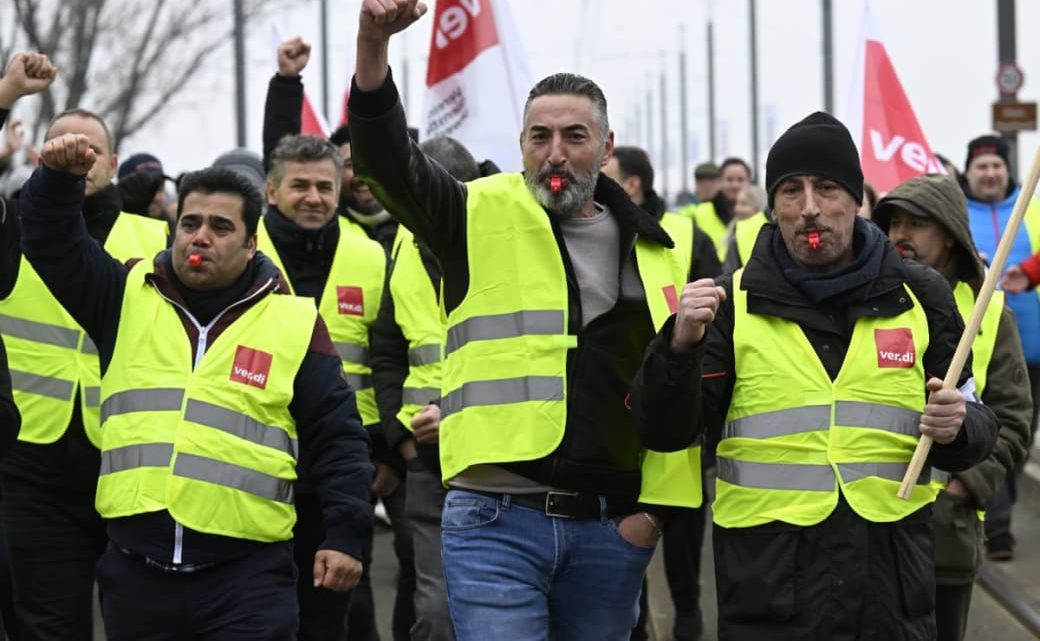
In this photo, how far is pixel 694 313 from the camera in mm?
4434

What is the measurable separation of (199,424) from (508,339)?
1.02 meters

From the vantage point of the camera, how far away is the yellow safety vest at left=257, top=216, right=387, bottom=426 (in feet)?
23.8

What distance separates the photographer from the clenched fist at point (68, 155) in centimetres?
521

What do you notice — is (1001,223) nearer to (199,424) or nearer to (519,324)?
(519,324)

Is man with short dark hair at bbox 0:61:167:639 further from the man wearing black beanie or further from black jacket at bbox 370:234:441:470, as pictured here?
the man wearing black beanie

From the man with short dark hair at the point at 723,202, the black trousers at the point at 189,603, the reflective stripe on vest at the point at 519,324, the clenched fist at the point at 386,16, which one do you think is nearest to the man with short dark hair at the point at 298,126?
the black trousers at the point at 189,603

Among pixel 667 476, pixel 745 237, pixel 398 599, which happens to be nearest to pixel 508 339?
pixel 667 476

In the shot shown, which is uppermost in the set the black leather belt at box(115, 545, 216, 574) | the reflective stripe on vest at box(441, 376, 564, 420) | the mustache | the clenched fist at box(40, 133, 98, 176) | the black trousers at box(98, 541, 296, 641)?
the clenched fist at box(40, 133, 98, 176)

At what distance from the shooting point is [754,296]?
4.85 metres

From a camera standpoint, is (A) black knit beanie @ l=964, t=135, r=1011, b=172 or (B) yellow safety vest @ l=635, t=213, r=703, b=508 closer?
(B) yellow safety vest @ l=635, t=213, r=703, b=508

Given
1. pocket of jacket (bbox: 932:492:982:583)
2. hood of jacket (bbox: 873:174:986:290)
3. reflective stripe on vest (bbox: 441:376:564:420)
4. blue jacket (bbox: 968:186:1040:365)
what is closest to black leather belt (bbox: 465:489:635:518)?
reflective stripe on vest (bbox: 441:376:564:420)

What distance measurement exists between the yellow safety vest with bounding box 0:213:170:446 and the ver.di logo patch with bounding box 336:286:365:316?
115 centimetres

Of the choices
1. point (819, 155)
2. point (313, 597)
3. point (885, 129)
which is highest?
point (885, 129)

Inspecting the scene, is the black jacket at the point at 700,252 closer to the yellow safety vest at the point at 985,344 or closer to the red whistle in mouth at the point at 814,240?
the yellow safety vest at the point at 985,344
